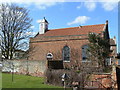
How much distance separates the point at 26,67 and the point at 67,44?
949 centimetres

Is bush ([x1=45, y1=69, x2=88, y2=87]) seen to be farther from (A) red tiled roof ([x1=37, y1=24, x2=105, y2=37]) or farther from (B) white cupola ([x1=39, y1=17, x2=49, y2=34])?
(B) white cupola ([x1=39, y1=17, x2=49, y2=34])

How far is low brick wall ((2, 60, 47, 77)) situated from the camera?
748 inches

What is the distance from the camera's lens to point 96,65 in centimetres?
1964

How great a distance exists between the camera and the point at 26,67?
20438 mm

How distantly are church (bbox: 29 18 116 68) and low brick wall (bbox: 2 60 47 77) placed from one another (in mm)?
5656

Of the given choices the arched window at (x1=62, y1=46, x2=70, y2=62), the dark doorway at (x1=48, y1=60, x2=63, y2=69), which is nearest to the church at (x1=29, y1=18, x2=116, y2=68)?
the arched window at (x1=62, y1=46, x2=70, y2=62)

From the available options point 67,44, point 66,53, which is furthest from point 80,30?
point 66,53

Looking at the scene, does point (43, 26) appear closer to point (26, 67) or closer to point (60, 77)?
point (26, 67)

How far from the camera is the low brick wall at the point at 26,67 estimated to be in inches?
748

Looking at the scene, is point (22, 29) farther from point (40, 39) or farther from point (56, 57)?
point (56, 57)

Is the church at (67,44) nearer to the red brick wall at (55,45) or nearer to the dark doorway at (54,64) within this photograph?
the red brick wall at (55,45)

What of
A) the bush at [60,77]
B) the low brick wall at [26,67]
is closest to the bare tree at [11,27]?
the low brick wall at [26,67]

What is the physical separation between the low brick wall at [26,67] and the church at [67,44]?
18.6 feet

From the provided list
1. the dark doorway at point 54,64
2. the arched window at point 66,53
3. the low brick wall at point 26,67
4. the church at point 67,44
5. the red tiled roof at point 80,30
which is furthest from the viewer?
the red tiled roof at point 80,30
